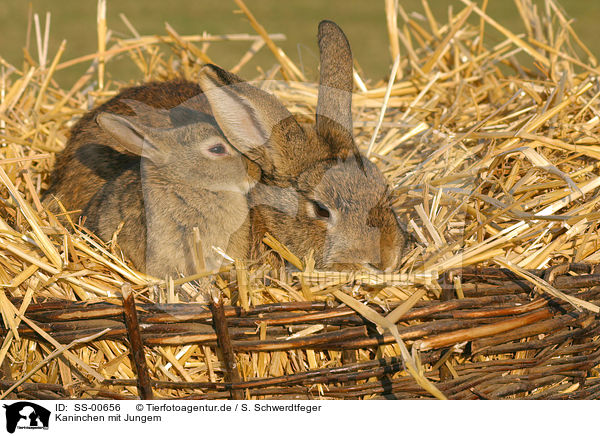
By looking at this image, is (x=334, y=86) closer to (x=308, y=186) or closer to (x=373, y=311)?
(x=308, y=186)

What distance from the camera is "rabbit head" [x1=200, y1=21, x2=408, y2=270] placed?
2.49 metres

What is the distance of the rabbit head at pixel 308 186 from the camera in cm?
249

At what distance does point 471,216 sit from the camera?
8.79 ft

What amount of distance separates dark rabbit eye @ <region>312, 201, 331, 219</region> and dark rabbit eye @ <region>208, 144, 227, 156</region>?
442 millimetres

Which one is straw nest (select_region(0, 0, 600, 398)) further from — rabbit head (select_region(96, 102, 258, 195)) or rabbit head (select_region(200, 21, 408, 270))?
rabbit head (select_region(96, 102, 258, 195))

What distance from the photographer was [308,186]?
258cm

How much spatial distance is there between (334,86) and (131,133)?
907 millimetres

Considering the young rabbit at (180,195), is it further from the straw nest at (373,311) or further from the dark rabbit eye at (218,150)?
the straw nest at (373,311)
